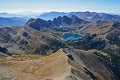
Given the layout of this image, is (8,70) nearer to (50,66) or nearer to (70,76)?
(50,66)

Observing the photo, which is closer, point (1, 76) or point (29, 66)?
point (1, 76)

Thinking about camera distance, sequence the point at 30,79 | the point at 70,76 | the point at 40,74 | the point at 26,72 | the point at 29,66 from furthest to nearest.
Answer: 1. the point at 29,66
2. the point at 26,72
3. the point at 40,74
4. the point at 30,79
5. the point at 70,76

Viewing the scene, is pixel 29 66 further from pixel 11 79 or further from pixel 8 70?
pixel 11 79

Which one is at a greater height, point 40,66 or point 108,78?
point 40,66

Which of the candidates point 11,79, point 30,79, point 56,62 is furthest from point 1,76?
point 56,62

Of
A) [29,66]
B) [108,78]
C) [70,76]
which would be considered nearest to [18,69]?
[29,66]

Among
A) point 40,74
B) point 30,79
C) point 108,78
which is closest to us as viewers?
point 30,79

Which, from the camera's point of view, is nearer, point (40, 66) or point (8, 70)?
point (8, 70)

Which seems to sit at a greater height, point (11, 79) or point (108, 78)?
point (11, 79)

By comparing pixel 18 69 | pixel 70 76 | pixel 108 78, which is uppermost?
pixel 70 76
